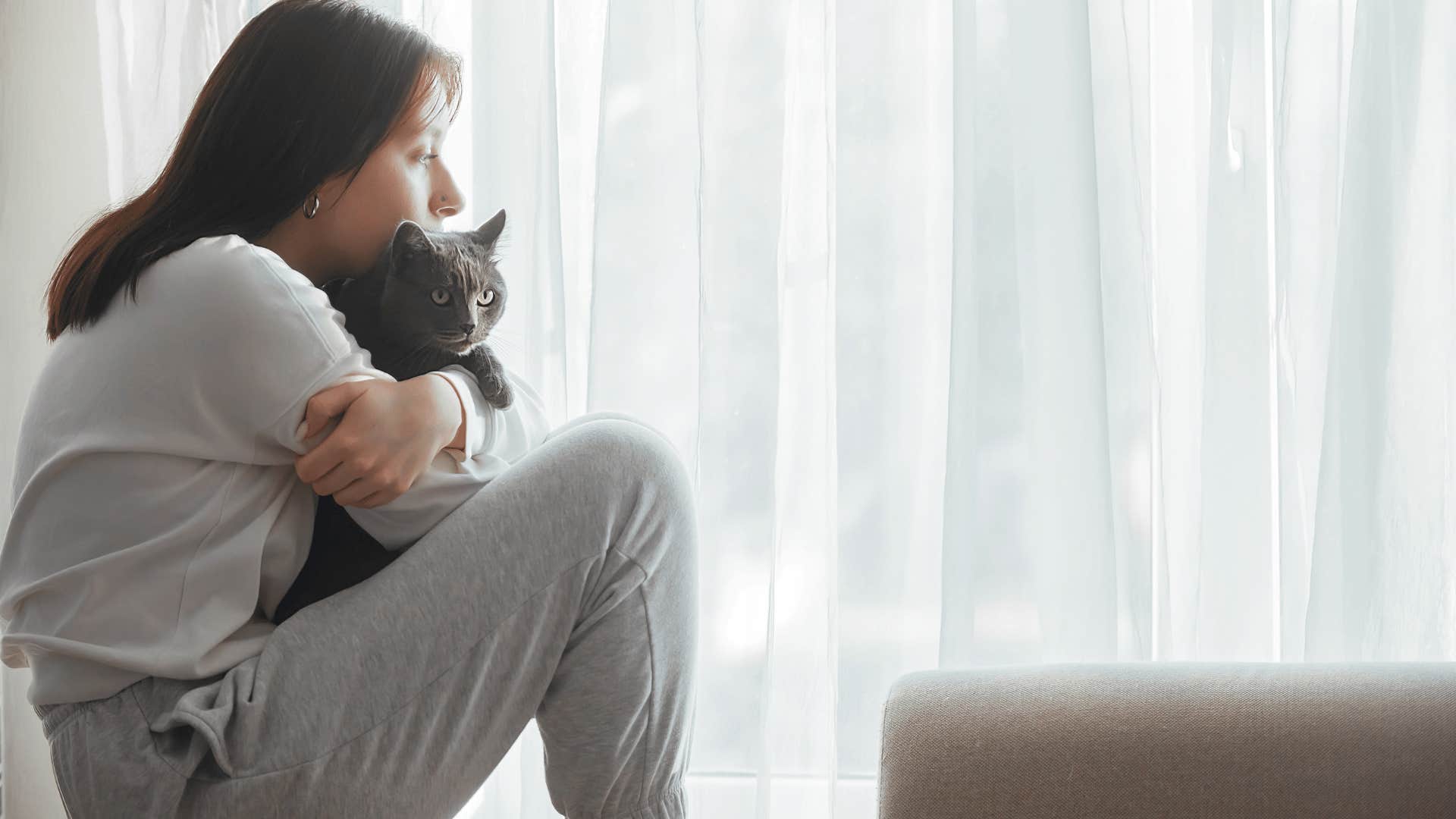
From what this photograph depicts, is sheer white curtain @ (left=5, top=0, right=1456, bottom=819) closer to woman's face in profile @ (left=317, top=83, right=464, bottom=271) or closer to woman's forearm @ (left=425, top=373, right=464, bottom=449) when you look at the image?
woman's face in profile @ (left=317, top=83, right=464, bottom=271)

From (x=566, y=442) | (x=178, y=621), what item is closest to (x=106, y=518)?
(x=178, y=621)

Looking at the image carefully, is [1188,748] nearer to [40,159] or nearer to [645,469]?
[645,469]

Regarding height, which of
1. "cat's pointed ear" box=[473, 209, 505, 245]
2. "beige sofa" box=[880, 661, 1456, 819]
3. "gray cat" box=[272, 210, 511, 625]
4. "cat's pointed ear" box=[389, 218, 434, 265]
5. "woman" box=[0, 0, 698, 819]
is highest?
"cat's pointed ear" box=[473, 209, 505, 245]

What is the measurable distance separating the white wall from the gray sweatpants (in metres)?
0.89

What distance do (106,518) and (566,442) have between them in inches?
14.9

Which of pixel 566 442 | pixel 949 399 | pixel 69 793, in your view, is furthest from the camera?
pixel 949 399

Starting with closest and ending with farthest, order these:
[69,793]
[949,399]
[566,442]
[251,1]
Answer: [69,793]
[566,442]
[949,399]
[251,1]

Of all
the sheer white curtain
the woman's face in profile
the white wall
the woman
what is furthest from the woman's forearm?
the white wall

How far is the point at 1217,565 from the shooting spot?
1337 mm

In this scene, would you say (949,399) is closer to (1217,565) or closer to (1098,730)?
(1217,565)

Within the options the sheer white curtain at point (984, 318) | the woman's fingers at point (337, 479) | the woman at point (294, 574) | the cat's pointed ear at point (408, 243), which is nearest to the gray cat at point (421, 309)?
the cat's pointed ear at point (408, 243)

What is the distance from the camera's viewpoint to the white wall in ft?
5.20

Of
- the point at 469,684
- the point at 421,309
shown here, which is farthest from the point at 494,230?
the point at 469,684

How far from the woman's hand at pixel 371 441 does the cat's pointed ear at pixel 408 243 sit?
0.58 ft
